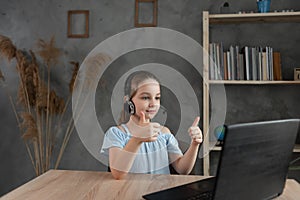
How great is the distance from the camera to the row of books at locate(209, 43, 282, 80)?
7.67 feet

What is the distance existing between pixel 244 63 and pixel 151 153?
3.94 feet

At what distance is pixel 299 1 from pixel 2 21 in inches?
102

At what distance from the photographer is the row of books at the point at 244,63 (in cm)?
234

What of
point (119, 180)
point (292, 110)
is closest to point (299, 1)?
point (292, 110)

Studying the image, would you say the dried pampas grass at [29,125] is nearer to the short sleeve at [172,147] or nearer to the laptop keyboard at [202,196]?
the short sleeve at [172,147]

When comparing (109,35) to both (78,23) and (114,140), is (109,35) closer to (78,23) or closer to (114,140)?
(78,23)

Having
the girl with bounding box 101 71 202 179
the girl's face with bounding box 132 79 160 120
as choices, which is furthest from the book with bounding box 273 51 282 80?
the girl's face with bounding box 132 79 160 120

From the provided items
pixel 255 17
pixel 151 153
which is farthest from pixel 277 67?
pixel 151 153

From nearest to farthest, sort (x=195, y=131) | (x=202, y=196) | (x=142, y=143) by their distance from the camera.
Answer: (x=202, y=196)
(x=195, y=131)
(x=142, y=143)

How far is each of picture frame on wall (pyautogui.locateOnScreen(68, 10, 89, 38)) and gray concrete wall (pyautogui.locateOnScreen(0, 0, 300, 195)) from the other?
40 millimetres

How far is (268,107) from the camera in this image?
255cm

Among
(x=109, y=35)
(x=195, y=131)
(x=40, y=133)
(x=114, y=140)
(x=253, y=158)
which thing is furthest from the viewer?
(x=109, y=35)

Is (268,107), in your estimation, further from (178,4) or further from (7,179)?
(7,179)

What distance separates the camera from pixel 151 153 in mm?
1566
